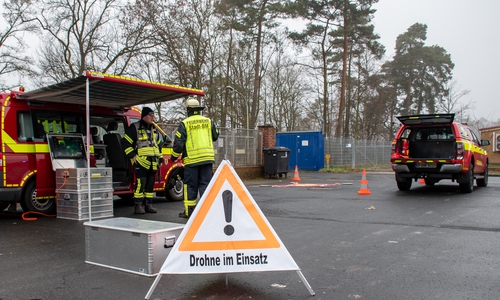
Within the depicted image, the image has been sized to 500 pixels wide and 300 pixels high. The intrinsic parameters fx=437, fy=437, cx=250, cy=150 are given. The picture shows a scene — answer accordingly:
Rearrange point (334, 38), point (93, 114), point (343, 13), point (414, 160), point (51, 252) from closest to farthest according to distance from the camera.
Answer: point (51, 252), point (93, 114), point (414, 160), point (343, 13), point (334, 38)

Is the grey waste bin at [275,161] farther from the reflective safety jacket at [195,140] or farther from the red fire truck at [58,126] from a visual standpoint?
the reflective safety jacket at [195,140]

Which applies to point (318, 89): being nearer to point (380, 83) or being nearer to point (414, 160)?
point (380, 83)

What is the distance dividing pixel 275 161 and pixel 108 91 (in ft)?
38.1

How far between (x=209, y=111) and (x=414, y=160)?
19.5m

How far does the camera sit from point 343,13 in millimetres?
28844

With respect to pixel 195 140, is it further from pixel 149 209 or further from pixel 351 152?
pixel 351 152

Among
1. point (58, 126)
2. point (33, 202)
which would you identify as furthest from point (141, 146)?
point (33, 202)

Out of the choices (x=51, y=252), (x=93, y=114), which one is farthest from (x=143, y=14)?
(x=51, y=252)

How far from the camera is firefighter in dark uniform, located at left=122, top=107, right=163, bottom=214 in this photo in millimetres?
8109

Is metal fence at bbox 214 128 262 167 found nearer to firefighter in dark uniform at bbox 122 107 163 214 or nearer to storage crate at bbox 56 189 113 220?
firefighter in dark uniform at bbox 122 107 163 214

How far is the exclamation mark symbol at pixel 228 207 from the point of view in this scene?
3.89 metres

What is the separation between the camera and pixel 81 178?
752cm

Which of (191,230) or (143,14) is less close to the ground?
(143,14)

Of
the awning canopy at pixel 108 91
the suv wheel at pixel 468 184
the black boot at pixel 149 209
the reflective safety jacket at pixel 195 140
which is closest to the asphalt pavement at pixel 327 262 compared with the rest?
the black boot at pixel 149 209
